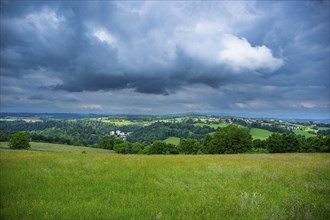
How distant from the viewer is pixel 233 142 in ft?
248

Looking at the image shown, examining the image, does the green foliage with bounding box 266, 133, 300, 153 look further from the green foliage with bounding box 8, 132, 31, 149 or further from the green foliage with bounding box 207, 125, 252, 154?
the green foliage with bounding box 8, 132, 31, 149

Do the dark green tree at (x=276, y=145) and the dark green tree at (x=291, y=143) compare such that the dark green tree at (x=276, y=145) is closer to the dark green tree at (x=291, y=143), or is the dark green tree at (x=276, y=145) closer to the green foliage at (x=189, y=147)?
the dark green tree at (x=291, y=143)

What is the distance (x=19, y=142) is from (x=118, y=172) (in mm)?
74472

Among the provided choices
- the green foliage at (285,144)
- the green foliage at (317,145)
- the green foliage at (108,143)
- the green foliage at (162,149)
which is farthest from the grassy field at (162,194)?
the green foliage at (108,143)

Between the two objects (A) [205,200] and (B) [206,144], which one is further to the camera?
(B) [206,144]

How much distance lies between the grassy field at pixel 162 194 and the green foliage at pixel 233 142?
200 ft

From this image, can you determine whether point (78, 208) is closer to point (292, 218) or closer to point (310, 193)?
point (292, 218)

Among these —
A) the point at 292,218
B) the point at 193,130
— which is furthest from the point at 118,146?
the point at 292,218

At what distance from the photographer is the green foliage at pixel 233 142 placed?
74.5 meters

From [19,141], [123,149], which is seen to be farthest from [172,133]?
[19,141]

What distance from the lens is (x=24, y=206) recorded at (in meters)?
8.16

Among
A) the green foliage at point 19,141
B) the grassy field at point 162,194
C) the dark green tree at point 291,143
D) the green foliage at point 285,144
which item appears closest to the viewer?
the grassy field at point 162,194

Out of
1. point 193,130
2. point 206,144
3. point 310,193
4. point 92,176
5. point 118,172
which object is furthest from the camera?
point 193,130

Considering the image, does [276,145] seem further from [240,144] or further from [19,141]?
[19,141]
